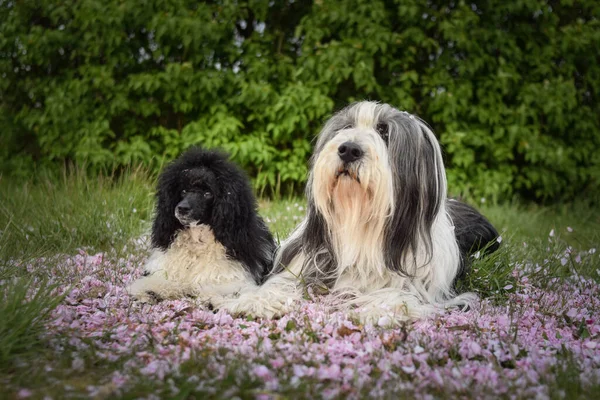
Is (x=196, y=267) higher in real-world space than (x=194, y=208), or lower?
lower

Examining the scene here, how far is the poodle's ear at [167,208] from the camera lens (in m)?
3.61

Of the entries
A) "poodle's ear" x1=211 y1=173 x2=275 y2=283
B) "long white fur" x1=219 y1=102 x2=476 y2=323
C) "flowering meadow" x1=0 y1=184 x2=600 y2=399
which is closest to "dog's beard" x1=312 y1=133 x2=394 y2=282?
"long white fur" x1=219 y1=102 x2=476 y2=323

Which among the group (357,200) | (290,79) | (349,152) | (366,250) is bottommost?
(366,250)

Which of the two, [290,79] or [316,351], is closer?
[316,351]

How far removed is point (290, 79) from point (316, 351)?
502 centimetres

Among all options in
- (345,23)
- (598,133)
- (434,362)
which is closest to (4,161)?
(345,23)

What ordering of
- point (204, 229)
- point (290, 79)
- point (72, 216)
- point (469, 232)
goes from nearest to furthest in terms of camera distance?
point (204, 229) → point (469, 232) → point (72, 216) → point (290, 79)

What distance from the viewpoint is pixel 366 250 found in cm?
308

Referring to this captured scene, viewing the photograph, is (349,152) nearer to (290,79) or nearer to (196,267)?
(196,267)

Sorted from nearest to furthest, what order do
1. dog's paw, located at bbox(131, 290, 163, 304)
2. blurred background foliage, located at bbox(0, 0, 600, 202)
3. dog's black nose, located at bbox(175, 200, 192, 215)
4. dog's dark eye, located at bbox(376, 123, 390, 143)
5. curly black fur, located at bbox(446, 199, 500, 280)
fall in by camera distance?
1. dog's dark eye, located at bbox(376, 123, 390, 143)
2. dog's paw, located at bbox(131, 290, 163, 304)
3. dog's black nose, located at bbox(175, 200, 192, 215)
4. curly black fur, located at bbox(446, 199, 500, 280)
5. blurred background foliage, located at bbox(0, 0, 600, 202)

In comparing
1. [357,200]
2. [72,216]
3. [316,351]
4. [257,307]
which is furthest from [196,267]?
[72,216]

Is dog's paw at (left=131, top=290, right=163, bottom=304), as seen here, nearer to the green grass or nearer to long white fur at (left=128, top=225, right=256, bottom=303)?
long white fur at (left=128, top=225, right=256, bottom=303)

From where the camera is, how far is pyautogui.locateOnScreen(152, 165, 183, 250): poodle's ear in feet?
11.8

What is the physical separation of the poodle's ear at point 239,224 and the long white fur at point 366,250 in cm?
34
